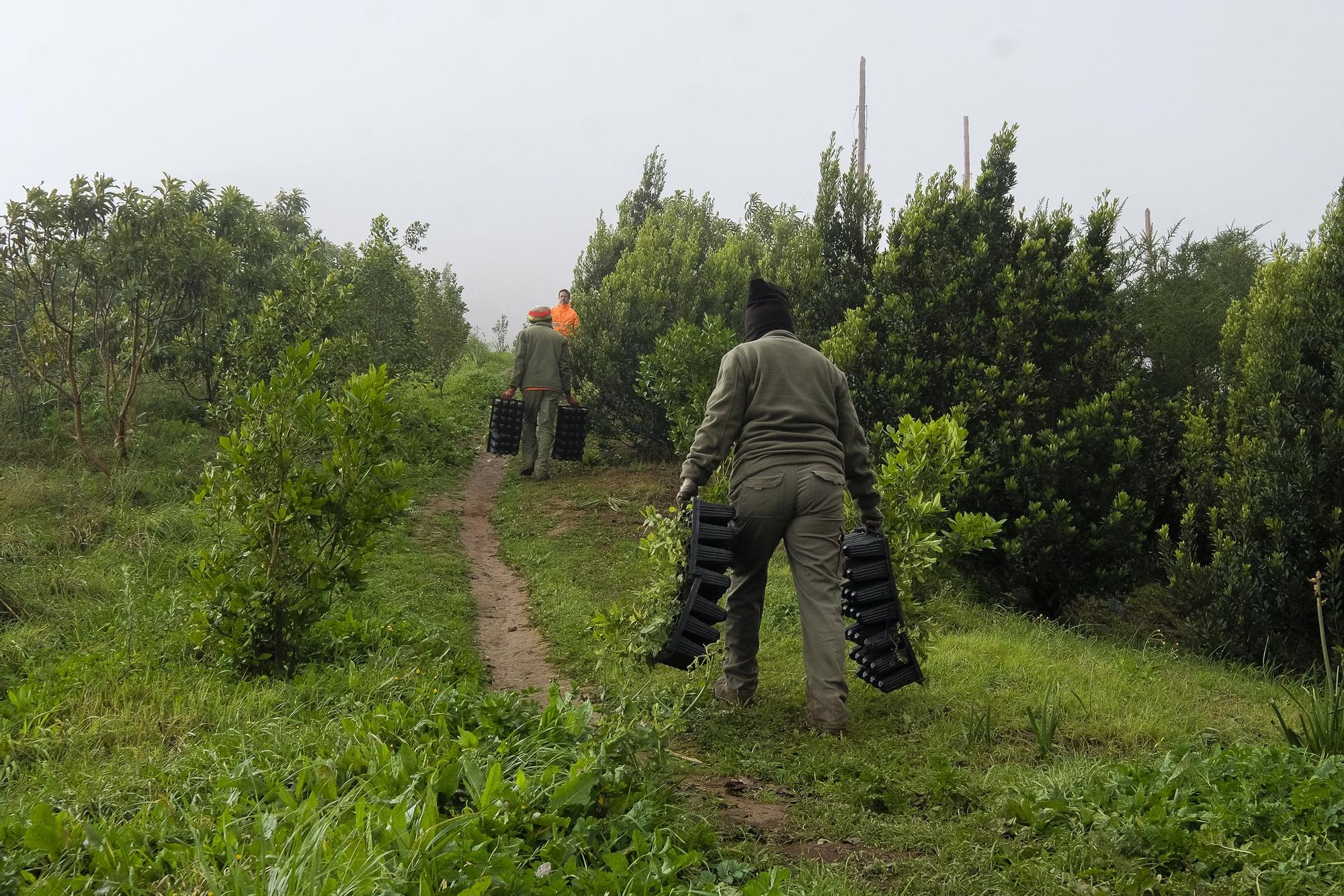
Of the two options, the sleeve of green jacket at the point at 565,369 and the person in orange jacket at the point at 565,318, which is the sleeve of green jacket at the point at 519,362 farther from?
the person in orange jacket at the point at 565,318

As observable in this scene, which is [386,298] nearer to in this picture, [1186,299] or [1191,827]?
[1186,299]

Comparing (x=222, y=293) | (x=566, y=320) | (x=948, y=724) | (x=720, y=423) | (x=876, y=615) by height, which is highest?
(x=566, y=320)

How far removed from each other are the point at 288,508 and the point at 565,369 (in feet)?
28.1

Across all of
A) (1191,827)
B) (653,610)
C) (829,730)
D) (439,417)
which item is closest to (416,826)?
(653,610)

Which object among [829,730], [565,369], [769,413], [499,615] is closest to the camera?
[829,730]

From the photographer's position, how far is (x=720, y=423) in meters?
5.18

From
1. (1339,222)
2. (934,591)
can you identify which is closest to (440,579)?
(934,591)

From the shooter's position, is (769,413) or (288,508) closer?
(769,413)

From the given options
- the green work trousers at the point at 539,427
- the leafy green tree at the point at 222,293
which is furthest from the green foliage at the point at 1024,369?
the leafy green tree at the point at 222,293

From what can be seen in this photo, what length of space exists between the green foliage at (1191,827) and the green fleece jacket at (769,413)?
2.07 m

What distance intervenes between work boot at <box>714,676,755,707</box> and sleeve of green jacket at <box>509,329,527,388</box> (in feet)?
29.6

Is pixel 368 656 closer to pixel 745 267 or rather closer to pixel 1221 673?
pixel 1221 673

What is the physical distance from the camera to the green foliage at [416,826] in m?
→ 2.72

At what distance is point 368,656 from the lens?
19.4ft
